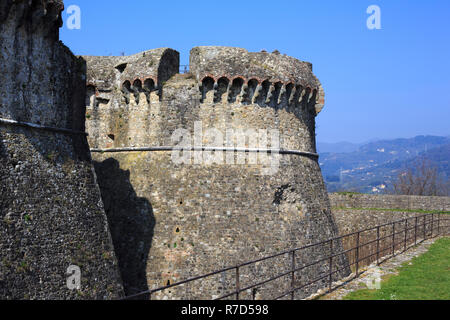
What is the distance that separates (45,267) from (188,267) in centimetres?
655

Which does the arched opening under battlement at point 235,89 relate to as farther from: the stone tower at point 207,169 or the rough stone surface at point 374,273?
the rough stone surface at point 374,273

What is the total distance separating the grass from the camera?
9336mm

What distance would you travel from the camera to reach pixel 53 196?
12.3 m

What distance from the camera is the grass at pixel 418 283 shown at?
934 centimetres

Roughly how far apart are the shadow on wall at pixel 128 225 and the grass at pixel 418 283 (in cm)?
986

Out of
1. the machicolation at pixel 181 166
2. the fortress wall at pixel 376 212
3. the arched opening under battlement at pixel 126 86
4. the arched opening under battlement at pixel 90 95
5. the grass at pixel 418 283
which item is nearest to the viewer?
the grass at pixel 418 283

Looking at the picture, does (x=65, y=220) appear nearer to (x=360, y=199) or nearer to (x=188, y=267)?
(x=188, y=267)

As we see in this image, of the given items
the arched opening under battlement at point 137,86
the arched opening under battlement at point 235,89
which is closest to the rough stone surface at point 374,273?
the arched opening under battlement at point 235,89

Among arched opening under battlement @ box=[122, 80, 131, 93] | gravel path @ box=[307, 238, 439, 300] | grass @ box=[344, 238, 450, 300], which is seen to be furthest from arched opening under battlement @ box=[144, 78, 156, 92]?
grass @ box=[344, 238, 450, 300]

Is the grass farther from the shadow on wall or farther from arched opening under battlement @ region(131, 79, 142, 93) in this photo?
arched opening under battlement @ region(131, 79, 142, 93)

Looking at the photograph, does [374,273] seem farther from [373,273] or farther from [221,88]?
[221,88]

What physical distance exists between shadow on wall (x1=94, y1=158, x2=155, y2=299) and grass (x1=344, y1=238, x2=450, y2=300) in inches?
388
